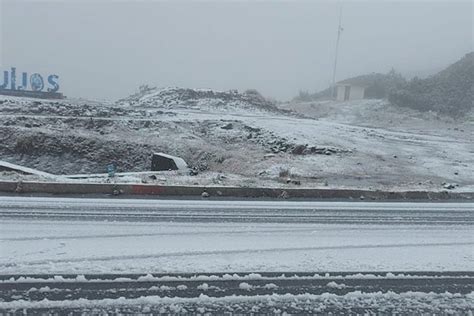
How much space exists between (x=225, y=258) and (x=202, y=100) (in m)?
28.9

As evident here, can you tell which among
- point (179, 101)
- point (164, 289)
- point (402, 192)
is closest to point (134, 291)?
point (164, 289)

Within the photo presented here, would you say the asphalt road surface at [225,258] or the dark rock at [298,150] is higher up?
the dark rock at [298,150]

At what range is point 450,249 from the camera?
664cm

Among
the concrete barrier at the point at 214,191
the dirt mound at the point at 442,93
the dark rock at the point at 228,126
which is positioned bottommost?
the concrete barrier at the point at 214,191

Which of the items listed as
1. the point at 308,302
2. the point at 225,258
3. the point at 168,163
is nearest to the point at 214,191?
the point at 225,258

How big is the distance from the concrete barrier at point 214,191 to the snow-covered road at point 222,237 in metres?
0.73

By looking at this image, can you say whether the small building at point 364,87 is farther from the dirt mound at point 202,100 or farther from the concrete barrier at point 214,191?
the concrete barrier at point 214,191

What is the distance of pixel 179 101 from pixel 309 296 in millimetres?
30087

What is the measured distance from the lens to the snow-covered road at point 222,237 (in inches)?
218

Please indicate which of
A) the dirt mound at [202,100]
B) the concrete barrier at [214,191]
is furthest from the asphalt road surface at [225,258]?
the dirt mound at [202,100]

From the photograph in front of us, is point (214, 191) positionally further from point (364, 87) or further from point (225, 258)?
point (364, 87)

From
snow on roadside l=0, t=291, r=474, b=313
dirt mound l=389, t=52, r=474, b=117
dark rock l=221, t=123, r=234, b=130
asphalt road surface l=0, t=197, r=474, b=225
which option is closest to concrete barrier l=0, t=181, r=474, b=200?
asphalt road surface l=0, t=197, r=474, b=225

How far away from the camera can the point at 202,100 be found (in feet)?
111

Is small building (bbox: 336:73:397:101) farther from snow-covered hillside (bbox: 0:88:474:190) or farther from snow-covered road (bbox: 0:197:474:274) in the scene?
snow-covered road (bbox: 0:197:474:274)
